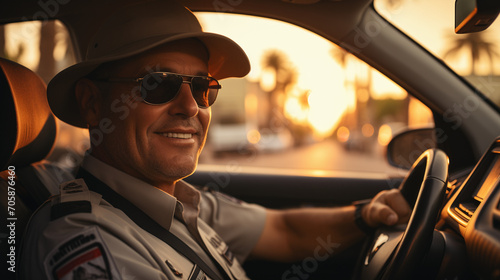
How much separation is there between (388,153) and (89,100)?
166 centimetres

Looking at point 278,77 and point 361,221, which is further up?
point 361,221

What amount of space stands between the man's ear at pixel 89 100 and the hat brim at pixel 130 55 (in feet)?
0.10

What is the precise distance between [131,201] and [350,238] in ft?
3.74

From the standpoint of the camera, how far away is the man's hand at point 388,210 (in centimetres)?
170

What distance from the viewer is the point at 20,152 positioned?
63.9 inches

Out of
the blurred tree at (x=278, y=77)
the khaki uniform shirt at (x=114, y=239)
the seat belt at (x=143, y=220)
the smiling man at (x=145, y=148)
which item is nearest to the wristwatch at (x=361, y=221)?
the smiling man at (x=145, y=148)

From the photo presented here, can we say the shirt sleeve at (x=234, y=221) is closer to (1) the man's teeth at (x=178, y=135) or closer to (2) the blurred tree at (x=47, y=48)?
(1) the man's teeth at (x=178, y=135)

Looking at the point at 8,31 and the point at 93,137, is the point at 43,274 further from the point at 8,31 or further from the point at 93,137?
the point at 8,31

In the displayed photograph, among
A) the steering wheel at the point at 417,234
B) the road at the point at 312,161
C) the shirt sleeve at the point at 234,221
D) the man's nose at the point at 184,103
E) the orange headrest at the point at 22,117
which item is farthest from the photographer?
the road at the point at 312,161

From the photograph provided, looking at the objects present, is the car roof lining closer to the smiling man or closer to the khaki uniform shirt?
the smiling man

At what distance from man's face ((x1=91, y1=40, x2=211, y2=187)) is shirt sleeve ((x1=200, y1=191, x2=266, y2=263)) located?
494 mm

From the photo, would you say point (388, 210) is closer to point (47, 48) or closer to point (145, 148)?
point (145, 148)

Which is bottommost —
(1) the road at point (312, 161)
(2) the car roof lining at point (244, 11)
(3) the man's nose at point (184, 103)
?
(1) the road at point (312, 161)

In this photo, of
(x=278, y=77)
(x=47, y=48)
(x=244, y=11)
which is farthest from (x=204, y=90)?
(x=278, y=77)
